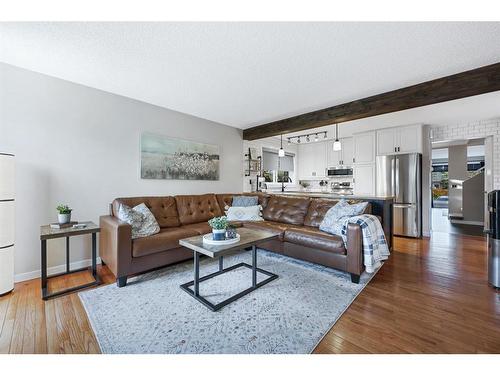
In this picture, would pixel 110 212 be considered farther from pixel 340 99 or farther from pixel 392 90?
pixel 392 90

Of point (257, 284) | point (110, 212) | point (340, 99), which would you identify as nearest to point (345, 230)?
point (257, 284)

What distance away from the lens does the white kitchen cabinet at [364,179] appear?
198 inches

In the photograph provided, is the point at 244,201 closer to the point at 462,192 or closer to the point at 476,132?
the point at 476,132

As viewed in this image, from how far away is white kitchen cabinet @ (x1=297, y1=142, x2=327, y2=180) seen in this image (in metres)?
6.45

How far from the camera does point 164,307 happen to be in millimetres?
1936

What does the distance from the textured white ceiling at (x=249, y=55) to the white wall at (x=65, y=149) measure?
9.6 inches

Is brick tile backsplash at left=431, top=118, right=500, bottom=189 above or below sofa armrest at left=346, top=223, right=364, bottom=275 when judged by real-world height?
above

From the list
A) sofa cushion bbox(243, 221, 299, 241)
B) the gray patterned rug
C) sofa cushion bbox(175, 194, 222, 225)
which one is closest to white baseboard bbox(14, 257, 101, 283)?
the gray patterned rug

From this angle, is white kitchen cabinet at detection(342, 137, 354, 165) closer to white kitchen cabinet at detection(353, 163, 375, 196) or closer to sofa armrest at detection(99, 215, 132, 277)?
white kitchen cabinet at detection(353, 163, 375, 196)

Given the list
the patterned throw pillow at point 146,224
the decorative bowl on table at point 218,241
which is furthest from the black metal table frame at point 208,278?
the patterned throw pillow at point 146,224

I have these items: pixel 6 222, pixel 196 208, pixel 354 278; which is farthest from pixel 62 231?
pixel 354 278

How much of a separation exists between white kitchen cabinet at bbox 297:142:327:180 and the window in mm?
294
